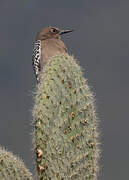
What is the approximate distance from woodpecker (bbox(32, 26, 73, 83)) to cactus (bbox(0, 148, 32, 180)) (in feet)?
17.7

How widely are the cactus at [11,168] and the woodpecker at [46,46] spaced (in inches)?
213

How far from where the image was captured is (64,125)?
3.45m

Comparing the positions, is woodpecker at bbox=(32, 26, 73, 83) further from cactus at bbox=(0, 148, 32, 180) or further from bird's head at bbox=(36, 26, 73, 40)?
cactus at bbox=(0, 148, 32, 180)

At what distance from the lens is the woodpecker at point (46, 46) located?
9276 mm

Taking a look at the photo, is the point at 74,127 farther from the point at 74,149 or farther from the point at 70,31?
the point at 70,31

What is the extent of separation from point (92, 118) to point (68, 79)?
0.32 meters

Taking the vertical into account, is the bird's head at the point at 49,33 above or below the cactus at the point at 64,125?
above

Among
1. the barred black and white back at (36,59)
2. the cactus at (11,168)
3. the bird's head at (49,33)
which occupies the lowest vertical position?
the cactus at (11,168)

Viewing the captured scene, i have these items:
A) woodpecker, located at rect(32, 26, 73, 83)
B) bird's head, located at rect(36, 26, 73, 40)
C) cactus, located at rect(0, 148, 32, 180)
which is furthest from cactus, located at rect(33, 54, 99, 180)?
bird's head, located at rect(36, 26, 73, 40)

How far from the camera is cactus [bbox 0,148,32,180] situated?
321 cm

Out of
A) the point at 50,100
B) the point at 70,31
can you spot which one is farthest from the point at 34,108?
the point at 70,31

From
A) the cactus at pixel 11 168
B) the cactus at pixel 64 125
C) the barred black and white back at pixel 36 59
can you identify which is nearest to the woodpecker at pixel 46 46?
the barred black and white back at pixel 36 59

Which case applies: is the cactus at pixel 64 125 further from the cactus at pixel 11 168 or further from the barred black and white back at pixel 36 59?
the barred black and white back at pixel 36 59

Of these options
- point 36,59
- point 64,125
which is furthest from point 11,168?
point 36,59
